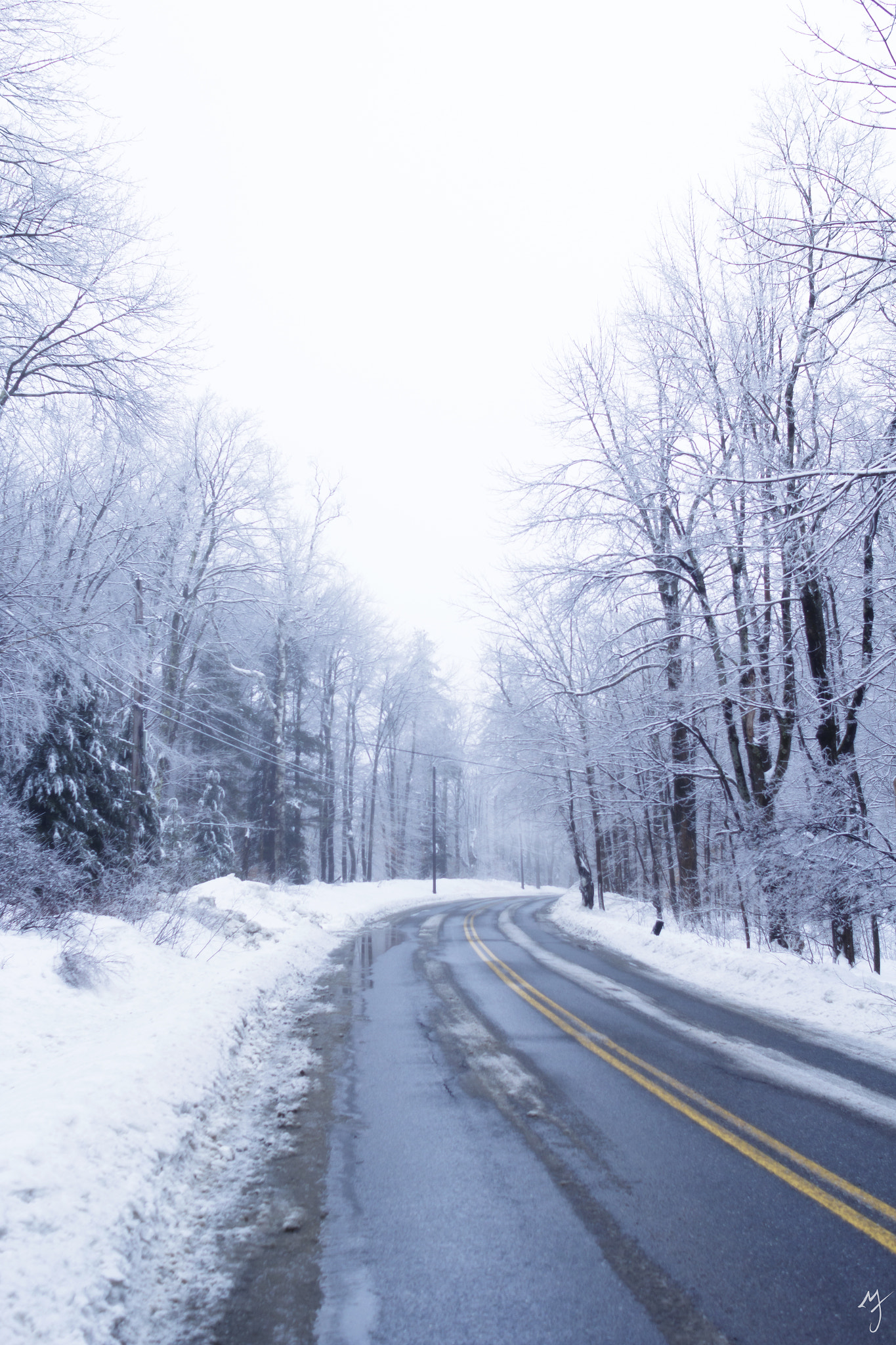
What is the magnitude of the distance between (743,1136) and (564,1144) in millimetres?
1184

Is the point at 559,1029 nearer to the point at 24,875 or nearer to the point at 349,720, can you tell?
the point at 24,875

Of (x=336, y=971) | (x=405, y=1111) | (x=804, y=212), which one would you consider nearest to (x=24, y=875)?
(x=336, y=971)

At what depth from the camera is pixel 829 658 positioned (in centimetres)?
1217

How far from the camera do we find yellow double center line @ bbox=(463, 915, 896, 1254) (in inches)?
155

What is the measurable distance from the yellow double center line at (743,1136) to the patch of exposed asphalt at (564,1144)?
784 millimetres

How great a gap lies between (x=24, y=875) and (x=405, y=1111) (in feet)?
20.2

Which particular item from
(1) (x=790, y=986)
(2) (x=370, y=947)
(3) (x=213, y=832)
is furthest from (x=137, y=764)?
(1) (x=790, y=986)

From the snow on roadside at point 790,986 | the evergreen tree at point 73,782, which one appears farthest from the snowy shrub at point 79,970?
the snow on roadside at point 790,986

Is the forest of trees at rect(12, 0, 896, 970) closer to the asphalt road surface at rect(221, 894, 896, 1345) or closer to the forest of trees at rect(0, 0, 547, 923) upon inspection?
the forest of trees at rect(0, 0, 547, 923)

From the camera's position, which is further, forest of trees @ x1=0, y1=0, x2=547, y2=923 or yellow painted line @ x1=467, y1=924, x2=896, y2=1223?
forest of trees @ x1=0, y1=0, x2=547, y2=923

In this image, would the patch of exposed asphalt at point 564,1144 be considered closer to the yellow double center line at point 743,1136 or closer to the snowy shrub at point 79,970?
the yellow double center line at point 743,1136

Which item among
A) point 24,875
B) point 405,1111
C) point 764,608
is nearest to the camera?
point 405,1111
